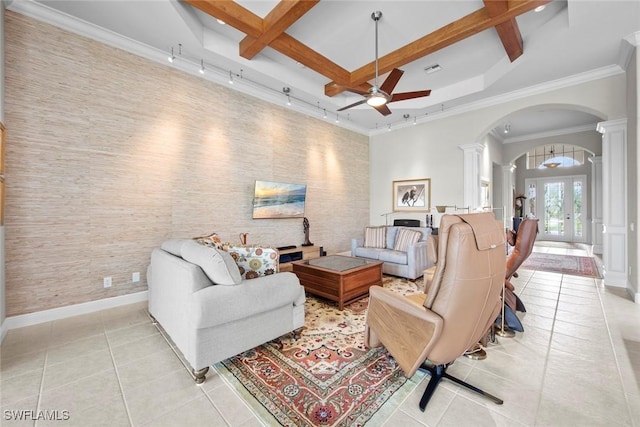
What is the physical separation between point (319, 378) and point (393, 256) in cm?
298

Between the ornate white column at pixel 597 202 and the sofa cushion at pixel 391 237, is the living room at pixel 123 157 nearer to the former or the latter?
the sofa cushion at pixel 391 237

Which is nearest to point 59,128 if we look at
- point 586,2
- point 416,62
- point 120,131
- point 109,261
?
point 120,131

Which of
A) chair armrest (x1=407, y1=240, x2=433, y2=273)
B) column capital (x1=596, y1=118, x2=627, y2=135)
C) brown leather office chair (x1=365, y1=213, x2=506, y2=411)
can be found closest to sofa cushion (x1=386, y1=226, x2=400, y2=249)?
chair armrest (x1=407, y1=240, x2=433, y2=273)

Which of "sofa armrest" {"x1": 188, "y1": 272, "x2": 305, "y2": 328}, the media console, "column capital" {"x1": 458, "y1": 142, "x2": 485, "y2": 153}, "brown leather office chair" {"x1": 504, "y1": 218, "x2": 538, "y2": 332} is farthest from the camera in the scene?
"column capital" {"x1": 458, "y1": 142, "x2": 485, "y2": 153}

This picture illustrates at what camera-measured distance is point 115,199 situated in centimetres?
331

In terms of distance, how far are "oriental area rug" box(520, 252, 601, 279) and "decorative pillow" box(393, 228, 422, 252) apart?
9.12 feet

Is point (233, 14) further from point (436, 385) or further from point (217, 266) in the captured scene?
point (436, 385)

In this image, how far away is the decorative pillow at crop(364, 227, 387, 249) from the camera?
5169mm

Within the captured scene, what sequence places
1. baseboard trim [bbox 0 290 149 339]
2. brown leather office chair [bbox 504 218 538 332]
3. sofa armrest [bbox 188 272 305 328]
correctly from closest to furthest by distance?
1. sofa armrest [bbox 188 272 305 328]
2. brown leather office chair [bbox 504 218 538 332]
3. baseboard trim [bbox 0 290 149 339]

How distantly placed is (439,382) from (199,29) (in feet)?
Result: 15.0

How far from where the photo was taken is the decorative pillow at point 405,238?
464cm

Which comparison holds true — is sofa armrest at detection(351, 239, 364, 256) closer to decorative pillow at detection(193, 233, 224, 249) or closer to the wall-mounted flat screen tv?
the wall-mounted flat screen tv

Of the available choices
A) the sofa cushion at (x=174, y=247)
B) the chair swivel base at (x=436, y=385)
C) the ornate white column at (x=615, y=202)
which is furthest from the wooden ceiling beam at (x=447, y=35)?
the sofa cushion at (x=174, y=247)

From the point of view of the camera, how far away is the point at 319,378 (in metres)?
1.93
